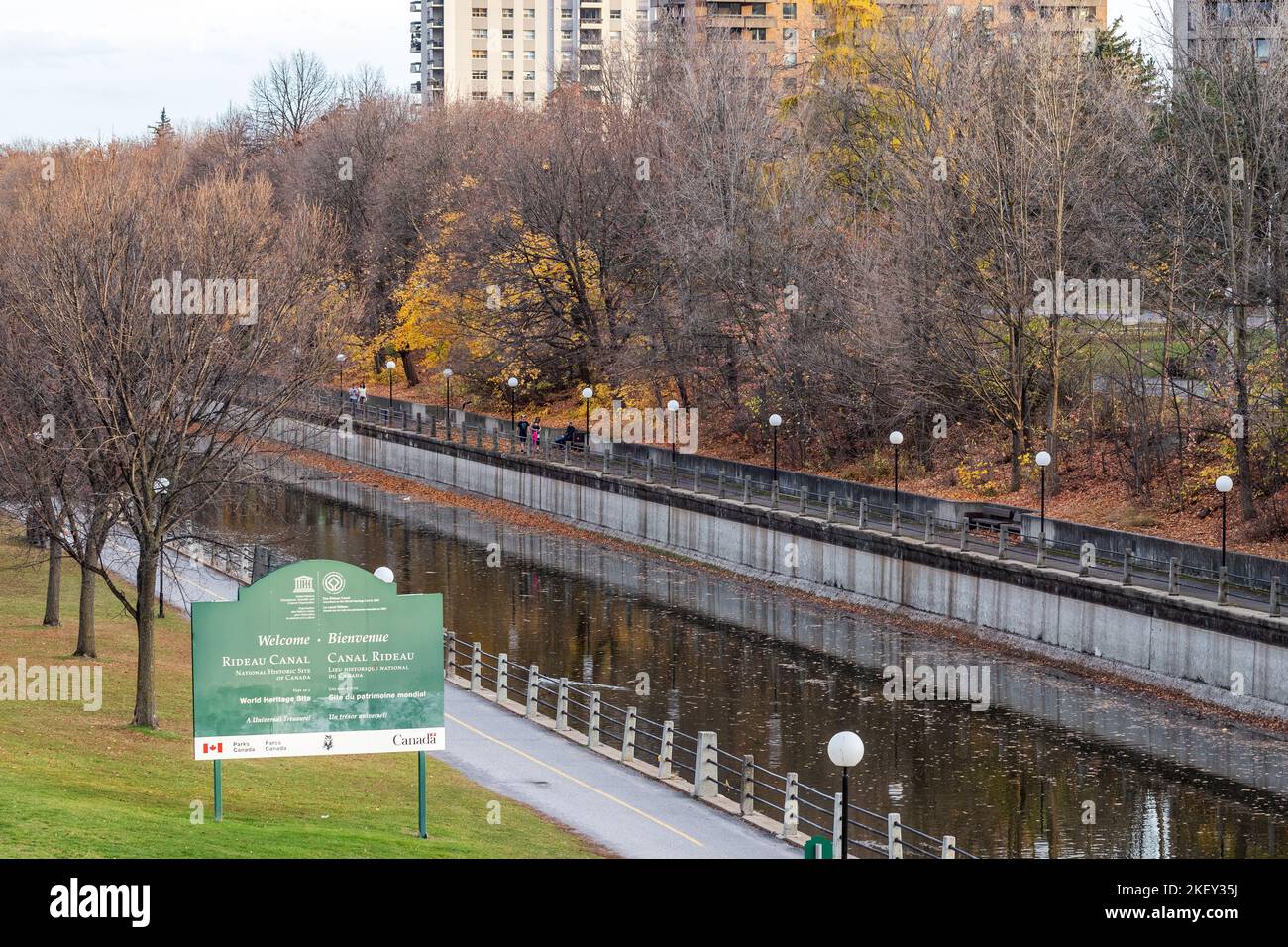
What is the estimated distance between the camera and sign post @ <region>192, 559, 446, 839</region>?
71.3 feet

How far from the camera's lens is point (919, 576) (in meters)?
46.9

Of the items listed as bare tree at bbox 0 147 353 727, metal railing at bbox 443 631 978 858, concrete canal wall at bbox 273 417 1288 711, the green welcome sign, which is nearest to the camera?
the green welcome sign

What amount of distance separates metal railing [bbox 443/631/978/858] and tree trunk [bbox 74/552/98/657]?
6975 millimetres

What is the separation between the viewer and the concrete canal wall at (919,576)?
121 feet

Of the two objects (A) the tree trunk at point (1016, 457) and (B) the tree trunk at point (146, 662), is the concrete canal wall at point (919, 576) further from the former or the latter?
(B) the tree trunk at point (146, 662)

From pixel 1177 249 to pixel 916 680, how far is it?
47.4 ft
